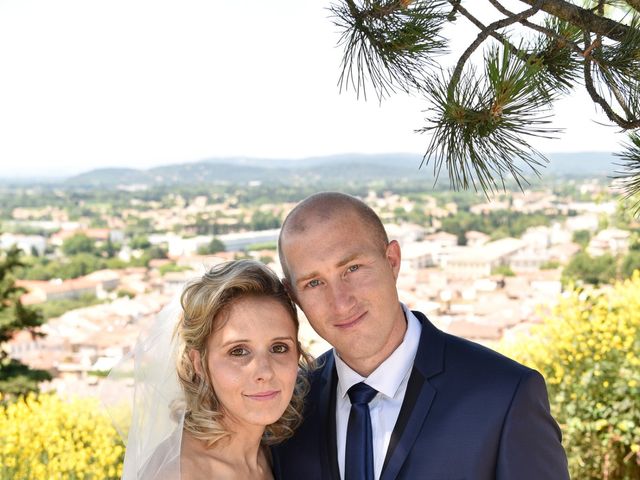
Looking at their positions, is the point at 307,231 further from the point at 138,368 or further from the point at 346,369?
the point at 138,368

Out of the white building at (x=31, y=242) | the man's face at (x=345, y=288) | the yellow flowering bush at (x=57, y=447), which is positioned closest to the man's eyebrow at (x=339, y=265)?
the man's face at (x=345, y=288)

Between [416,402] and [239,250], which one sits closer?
[416,402]

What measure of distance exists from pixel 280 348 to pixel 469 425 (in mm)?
543

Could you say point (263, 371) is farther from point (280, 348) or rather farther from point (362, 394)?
point (362, 394)

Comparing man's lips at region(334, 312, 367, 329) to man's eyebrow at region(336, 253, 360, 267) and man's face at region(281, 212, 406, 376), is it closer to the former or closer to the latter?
man's face at region(281, 212, 406, 376)

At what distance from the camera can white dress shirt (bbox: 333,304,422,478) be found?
2.00 meters

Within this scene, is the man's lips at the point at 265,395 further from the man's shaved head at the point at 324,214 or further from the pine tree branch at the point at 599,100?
the pine tree branch at the point at 599,100

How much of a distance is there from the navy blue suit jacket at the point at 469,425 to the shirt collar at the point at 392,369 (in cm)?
5

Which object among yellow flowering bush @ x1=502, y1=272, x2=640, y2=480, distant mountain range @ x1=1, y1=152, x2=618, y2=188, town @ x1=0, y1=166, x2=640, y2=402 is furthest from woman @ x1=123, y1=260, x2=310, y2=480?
distant mountain range @ x1=1, y1=152, x2=618, y2=188

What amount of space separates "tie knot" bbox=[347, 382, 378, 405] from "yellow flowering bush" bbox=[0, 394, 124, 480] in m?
1.84

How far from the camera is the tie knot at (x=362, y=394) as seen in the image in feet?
6.73

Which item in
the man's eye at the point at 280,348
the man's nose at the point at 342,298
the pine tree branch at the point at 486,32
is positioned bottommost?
the man's eye at the point at 280,348

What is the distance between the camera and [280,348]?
6.92 feet

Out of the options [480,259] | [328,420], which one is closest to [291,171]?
[480,259]
